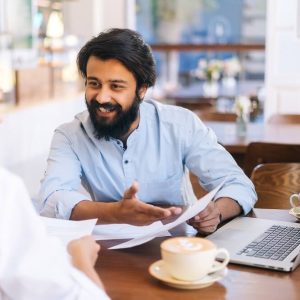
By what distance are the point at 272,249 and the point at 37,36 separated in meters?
5.84

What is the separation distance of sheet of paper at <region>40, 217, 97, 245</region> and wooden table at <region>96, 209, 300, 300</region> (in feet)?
0.25

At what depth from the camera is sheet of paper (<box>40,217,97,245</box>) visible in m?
1.46

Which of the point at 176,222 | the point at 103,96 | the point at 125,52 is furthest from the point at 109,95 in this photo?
the point at 176,222

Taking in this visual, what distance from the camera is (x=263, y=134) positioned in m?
3.76

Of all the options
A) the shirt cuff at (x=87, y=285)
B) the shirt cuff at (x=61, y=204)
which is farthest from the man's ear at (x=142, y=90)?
the shirt cuff at (x=87, y=285)

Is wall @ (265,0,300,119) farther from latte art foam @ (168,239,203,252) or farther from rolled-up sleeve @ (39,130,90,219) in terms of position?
latte art foam @ (168,239,203,252)

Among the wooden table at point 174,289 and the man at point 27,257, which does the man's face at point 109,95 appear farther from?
the man at point 27,257

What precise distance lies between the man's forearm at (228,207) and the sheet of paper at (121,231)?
200 millimetres

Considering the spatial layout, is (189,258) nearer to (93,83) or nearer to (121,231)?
(121,231)

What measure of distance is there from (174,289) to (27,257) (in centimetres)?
41

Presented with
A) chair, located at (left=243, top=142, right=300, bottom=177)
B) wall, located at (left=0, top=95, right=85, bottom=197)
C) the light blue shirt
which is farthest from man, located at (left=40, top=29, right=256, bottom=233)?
wall, located at (left=0, top=95, right=85, bottom=197)

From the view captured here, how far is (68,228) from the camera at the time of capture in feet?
4.98

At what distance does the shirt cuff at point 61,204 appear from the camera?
1.80 meters

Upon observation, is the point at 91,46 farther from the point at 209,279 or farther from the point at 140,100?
the point at 209,279
